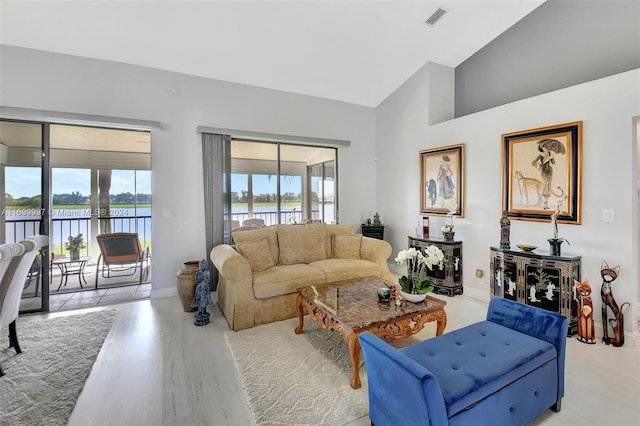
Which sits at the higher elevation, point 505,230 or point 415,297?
point 505,230

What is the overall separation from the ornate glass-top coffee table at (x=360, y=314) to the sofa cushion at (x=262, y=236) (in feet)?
3.25

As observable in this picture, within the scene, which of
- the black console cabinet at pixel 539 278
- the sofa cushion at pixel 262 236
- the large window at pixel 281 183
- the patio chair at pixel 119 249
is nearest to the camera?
the black console cabinet at pixel 539 278

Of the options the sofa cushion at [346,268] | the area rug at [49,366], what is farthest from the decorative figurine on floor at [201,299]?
the sofa cushion at [346,268]

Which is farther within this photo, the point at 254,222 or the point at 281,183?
the point at 281,183

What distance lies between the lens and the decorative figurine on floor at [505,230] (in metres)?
3.47

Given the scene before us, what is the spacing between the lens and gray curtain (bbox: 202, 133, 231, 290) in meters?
4.12

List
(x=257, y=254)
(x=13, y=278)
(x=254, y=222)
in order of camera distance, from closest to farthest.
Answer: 1. (x=13, y=278)
2. (x=257, y=254)
3. (x=254, y=222)

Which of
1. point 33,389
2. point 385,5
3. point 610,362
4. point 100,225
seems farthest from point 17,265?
point 610,362

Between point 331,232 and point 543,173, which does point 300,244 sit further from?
point 543,173

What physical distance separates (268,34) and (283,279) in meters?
2.96

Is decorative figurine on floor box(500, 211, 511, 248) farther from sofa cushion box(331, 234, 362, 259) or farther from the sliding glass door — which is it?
the sliding glass door

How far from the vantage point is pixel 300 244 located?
3.86m

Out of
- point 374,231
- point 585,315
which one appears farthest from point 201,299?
point 585,315

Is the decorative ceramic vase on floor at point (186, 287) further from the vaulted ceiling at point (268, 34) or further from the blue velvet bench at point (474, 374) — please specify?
the vaulted ceiling at point (268, 34)
